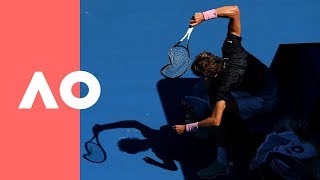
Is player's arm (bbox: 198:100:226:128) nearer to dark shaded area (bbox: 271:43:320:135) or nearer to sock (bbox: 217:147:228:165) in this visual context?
sock (bbox: 217:147:228:165)

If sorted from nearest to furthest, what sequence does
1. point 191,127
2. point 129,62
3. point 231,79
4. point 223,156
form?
point 231,79
point 191,127
point 223,156
point 129,62

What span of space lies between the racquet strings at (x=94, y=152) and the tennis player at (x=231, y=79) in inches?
27.0

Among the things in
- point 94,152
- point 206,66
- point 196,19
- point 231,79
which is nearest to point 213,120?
point 231,79

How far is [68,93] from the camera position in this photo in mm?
3990

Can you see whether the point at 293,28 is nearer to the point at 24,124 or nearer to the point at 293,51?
the point at 293,51

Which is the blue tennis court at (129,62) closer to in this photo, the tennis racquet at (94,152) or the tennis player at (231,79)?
the tennis racquet at (94,152)

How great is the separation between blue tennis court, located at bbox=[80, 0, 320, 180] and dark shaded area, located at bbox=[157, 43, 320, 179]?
1.03 feet

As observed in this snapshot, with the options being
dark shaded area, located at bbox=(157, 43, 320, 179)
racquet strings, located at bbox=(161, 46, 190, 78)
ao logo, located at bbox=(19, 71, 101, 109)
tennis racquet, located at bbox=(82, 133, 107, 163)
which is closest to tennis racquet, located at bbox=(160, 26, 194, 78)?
racquet strings, located at bbox=(161, 46, 190, 78)

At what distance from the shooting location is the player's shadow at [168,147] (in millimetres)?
3949

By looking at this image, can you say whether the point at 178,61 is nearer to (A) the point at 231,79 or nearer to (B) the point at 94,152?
(A) the point at 231,79

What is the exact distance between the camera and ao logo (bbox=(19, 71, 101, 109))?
3983 mm

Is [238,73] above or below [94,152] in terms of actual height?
above

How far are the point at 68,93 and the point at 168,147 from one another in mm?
892

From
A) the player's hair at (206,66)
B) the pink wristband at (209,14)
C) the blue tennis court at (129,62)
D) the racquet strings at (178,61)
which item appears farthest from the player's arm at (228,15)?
the blue tennis court at (129,62)
